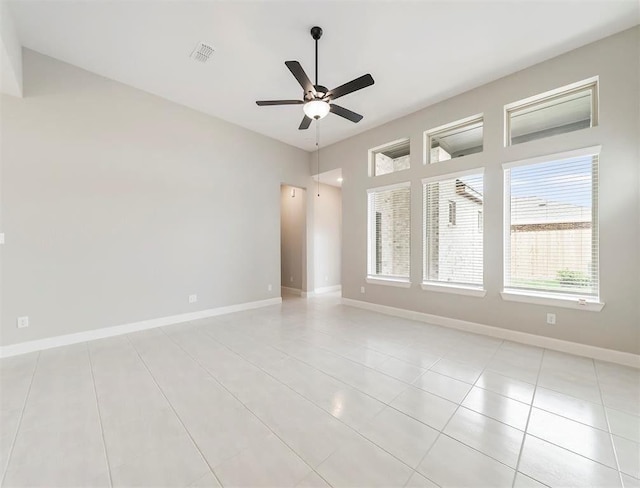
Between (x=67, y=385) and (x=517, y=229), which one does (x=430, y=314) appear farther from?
(x=67, y=385)

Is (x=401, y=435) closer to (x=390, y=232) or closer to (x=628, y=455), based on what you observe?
(x=628, y=455)

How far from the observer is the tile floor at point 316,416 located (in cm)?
144

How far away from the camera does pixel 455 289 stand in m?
4.01

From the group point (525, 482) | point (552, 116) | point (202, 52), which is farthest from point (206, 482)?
point (552, 116)

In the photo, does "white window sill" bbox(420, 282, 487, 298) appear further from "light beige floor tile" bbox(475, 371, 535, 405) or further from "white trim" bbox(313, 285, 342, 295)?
"white trim" bbox(313, 285, 342, 295)

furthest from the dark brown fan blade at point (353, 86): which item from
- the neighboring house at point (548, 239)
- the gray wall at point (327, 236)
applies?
the gray wall at point (327, 236)

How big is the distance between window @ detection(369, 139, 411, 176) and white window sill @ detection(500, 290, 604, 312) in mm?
2649

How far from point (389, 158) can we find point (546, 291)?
3326 millimetres

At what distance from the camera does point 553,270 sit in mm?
3279

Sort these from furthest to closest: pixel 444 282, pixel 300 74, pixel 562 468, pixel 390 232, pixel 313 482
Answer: pixel 390 232, pixel 444 282, pixel 300 74, pixel 562 468, pixel 313 482

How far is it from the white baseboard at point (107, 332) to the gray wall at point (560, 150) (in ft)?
10.5

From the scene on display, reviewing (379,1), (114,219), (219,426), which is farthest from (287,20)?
(219,426)

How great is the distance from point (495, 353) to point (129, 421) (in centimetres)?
363

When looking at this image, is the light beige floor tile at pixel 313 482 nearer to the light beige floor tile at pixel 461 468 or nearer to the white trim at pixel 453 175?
the light beige floor tile at pixel 461 468
